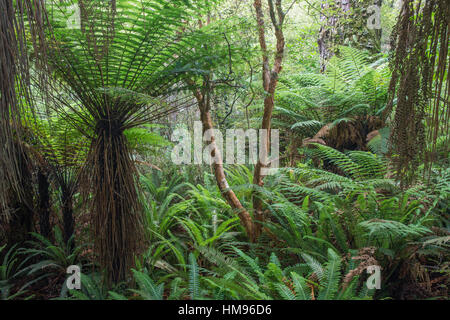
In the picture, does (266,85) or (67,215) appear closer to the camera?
(67,215)

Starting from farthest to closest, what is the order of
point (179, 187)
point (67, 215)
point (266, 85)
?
point (179, 187) → point (266, 85) → point (67, 215)

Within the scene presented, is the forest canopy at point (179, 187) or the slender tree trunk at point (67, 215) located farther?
the slender tree trunk at point (67, 215)

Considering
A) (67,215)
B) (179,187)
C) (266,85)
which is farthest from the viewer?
(179,187)

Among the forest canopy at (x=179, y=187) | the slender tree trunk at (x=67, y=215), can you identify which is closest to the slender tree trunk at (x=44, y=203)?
the forest canopy at (x=179, y=187)

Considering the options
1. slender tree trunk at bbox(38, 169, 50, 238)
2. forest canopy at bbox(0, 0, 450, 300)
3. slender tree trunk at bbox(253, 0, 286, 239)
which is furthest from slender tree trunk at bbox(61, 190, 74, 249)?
slender tree trunk at bbox(253, 0, 286, 239)

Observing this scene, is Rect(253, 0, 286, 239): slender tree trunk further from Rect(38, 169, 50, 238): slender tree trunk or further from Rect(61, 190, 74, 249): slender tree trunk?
Rect(38, 169, 50, 238): slender tree trunk

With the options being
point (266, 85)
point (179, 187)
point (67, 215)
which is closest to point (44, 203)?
point (67, 215)

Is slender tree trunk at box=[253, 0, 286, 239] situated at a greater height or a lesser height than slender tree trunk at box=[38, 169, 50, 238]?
greater

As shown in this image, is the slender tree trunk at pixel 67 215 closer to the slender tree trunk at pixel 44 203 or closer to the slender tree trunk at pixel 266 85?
the slender tree trunk at pixel 44 203

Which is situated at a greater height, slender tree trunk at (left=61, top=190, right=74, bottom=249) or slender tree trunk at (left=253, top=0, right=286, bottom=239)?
slender tree trunk at (left=253, top=0, right=286, bottom=239)

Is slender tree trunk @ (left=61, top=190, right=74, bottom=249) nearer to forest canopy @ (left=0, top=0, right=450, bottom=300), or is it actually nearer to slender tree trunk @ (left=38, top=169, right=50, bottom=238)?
forest canopy @ (left=0, top=0, right=450, bottom=300)

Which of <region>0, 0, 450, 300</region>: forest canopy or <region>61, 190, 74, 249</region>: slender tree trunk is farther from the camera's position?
<region>61, 190, 74, 249</region>: slender tree trunk

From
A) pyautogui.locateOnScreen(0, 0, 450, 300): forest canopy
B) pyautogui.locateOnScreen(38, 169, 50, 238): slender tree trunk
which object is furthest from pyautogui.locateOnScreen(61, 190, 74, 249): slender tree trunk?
pyautogui.locateOnScreen(38, 169, 50, 238): slender tree trunk

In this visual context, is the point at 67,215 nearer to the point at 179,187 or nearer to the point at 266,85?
the point at 179,187
